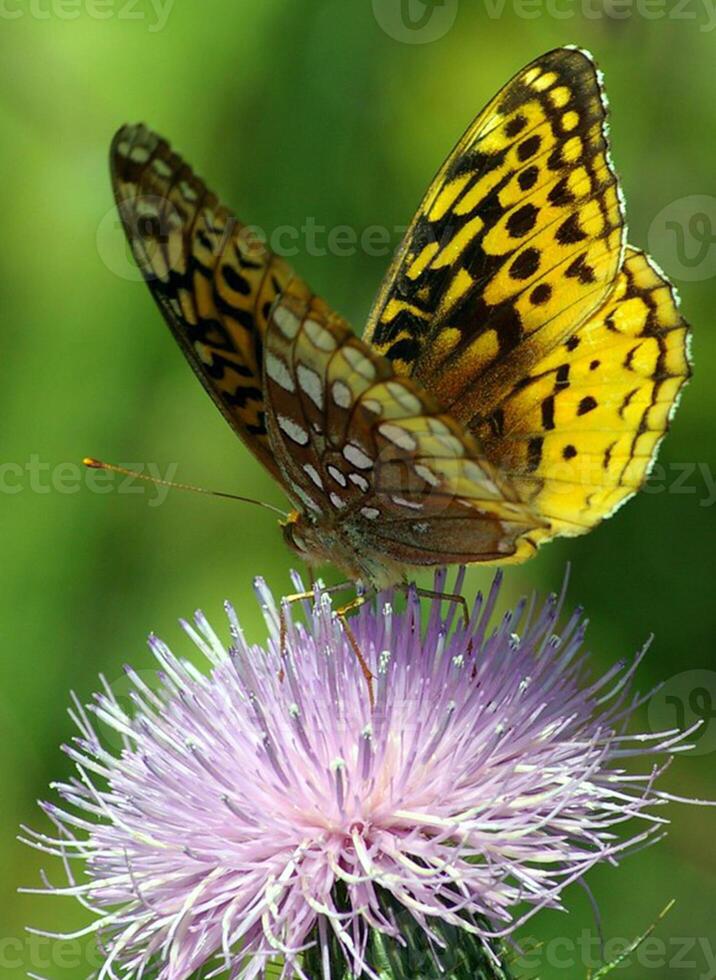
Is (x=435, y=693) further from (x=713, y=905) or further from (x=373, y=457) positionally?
(x=713, y=905)

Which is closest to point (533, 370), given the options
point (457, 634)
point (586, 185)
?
point (586, 185)

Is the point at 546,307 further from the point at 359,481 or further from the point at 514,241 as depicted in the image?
the point at 359,481

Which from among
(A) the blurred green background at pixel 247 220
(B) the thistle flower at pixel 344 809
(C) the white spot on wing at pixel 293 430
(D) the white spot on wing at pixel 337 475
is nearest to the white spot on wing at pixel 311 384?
(C) the white spot on wing at pixel 293 430

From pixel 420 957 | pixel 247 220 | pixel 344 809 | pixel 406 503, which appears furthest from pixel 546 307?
pixel 247 220

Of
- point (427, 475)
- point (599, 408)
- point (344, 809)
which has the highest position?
point (599, 408)

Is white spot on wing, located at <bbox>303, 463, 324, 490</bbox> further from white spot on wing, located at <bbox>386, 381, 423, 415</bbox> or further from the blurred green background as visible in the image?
the blurred green background

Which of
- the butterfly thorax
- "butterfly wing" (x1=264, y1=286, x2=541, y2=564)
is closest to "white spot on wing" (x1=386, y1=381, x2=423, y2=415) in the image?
"butterfly wing" (x1=264, y1=286, x2=541, y2=564)
